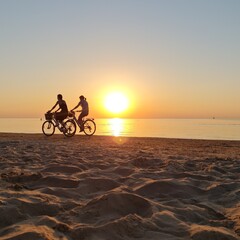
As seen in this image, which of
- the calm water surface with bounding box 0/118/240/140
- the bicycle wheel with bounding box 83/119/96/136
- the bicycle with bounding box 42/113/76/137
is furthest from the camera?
the calm water surface with bounding box 0/118/240/140

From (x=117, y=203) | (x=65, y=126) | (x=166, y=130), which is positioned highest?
(x=166, y=130)

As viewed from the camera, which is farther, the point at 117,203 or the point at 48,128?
the point at 48,128

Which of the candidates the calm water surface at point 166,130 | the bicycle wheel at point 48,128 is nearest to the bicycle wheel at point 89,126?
the bicycle wheel at point 48,128

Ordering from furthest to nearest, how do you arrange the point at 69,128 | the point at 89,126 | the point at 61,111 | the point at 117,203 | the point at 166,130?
the point at 166,130 < the point at 89,126 < the point at 69,128 < the point at 61,111 < the point at 117,203

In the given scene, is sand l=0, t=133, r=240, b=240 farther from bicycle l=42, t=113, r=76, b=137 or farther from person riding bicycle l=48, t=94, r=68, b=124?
bicycle l=42, t=113, r=76, b=137

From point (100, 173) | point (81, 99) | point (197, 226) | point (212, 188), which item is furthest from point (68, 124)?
point (197, 226)

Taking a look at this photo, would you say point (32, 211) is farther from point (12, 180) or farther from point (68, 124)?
point (68, 124)

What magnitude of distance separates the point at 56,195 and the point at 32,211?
27.9 inches

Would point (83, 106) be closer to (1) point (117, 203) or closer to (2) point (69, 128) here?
(2) point (69, 128)

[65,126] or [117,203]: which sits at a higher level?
[65,126]

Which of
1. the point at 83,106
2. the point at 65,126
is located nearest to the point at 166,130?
the point at 83,106

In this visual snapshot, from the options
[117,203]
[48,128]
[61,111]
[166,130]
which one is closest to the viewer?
[117,203]

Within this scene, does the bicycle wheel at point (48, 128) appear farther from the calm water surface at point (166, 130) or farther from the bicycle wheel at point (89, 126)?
the calm water surface at point (166, 130)

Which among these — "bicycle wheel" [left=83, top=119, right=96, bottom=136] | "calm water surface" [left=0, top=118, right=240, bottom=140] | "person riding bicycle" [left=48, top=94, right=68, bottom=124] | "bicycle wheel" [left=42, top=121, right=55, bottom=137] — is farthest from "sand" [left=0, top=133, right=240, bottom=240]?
"calm water surface" [left=0, top=118, right=240, bottom=140]
